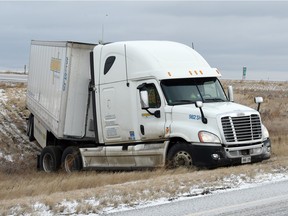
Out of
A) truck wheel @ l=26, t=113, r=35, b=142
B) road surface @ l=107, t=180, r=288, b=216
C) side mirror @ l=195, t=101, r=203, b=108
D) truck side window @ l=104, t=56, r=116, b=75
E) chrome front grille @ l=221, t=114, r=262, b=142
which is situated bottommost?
road surface @ l=107, t=180, r=288, b=216

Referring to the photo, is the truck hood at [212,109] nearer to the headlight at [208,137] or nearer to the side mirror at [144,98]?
the headlight at [208,137]

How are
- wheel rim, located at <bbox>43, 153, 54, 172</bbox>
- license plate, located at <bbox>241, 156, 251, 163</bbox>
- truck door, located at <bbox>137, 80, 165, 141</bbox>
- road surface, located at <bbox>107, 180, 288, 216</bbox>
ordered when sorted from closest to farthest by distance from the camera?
road surface, located at <bbox>107, 180, 288, 216</bbox> < license plate, located at <bbox>241, 156, 251, 163</bbox> < truck door, located at <bbox>137, 80, 165, 141</bbox> < wheel rim, located at <bbox>43, 153, 54, 172</bbox>

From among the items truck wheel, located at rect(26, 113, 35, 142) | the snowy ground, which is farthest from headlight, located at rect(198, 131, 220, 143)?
truck wheel, located at rect(26, 113, 35, 142)

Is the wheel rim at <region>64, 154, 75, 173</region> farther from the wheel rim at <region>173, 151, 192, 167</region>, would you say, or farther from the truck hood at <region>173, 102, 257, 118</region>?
the truck hood at <region>173, 102, 257, 118</region>

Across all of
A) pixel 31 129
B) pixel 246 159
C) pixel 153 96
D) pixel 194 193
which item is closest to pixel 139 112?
pixel 153 96

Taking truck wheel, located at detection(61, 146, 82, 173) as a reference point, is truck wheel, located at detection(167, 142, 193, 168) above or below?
above

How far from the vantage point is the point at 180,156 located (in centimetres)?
1206

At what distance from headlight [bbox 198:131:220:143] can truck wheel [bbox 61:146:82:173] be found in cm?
424

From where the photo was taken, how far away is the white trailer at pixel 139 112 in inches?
468

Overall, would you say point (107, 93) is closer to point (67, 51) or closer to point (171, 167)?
point (67, 51)

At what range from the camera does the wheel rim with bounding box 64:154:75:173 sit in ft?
48.8

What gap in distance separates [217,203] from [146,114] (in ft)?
17.5

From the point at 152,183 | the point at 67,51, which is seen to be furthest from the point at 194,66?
the point at 152,183

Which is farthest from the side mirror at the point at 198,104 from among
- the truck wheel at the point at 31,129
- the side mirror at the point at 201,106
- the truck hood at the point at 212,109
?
the truck wheel at the point at 31,129
